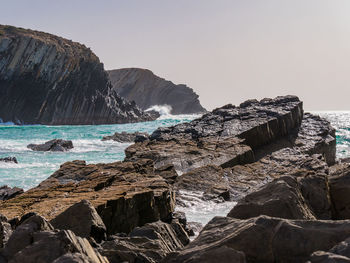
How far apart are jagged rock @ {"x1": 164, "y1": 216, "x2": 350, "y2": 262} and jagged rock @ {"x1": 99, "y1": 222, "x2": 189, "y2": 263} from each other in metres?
0.65

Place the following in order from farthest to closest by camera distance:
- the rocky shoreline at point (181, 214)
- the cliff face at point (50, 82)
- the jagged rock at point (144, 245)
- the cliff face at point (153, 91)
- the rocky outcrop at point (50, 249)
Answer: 1. the cliff face at point (153, 91)
2. the cliff face at point (50, 82)
3. the jagged rock at point (144, 245)
4. the rocky shoreline at point (181, 214)
5. the rocky outcrop at point (50, 249)

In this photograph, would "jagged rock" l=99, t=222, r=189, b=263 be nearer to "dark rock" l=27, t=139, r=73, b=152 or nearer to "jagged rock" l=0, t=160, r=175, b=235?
"jagged rock" l=0, t=160, r=175, b=235

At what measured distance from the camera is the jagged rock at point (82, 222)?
5621 millimetres

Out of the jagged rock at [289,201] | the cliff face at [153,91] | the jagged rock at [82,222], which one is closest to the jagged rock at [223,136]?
the jagged rock at [289,201]

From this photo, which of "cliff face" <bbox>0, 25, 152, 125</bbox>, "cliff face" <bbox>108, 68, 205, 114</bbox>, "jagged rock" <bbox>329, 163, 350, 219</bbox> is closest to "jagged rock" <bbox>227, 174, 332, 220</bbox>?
"jagged rock" <bbox>329, 163, 350, 219</bbox>

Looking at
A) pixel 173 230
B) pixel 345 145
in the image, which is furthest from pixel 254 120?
pixel 345 145

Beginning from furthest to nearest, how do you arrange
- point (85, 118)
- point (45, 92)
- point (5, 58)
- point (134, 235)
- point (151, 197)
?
point (85, 118)
point (45, 92)
point (5, 58)
point (151, 197)
point (134, 235)

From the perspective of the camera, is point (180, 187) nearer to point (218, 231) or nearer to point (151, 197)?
Result: point (151, 197)

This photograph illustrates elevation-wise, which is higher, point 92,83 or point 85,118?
point 92,83

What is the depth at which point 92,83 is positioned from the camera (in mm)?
88562

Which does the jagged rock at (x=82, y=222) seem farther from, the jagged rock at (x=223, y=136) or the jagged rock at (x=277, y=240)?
the jagged rock at (x=223, y=136)

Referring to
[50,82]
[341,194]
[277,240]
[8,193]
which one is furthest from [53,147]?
[50,82]

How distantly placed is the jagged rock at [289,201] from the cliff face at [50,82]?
74758mm

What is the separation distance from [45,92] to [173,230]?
3056 inches
